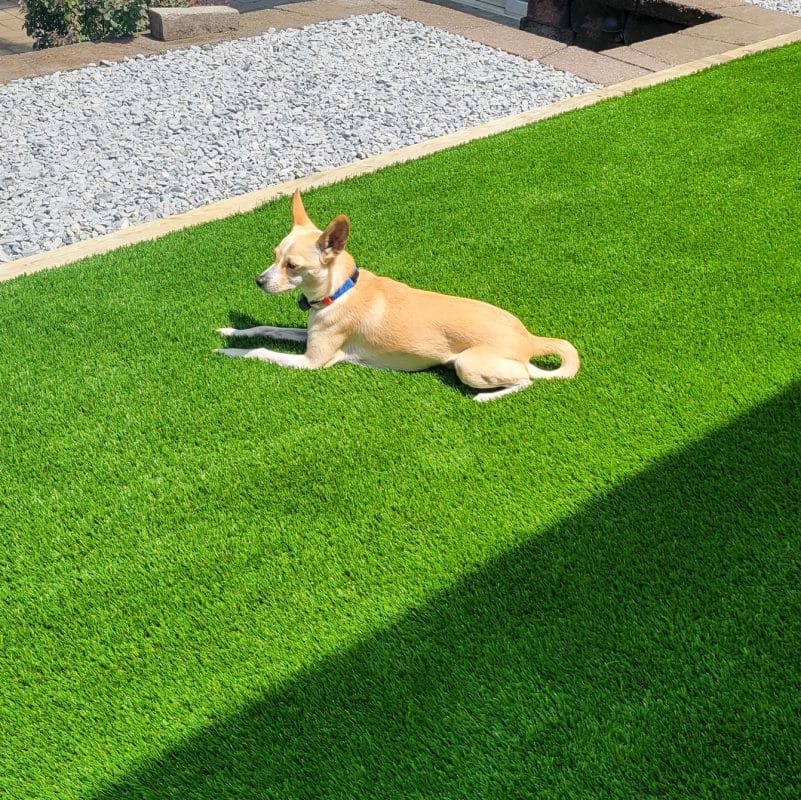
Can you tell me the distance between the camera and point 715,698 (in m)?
2.65

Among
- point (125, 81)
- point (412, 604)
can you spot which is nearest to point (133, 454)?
point (412, 604)

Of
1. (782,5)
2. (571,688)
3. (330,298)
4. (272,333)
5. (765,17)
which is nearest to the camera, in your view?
(571,688)

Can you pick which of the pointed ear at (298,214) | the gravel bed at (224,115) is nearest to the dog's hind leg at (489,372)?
the pointed ear at (298,214)

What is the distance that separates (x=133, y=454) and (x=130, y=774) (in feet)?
5.40

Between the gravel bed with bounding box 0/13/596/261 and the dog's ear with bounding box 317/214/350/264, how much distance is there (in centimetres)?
287

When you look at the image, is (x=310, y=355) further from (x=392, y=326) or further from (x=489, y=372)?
(x=489, y=372)

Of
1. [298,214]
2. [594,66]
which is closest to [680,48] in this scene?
[594,66]

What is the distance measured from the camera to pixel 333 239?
4066 mm

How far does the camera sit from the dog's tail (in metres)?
4.13

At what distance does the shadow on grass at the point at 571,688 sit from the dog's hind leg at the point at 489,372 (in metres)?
0.93

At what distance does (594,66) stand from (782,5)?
3442 millimetres

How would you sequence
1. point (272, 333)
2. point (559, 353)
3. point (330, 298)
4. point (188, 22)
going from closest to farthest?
1. point (559, 353)
2. point (330, 298)
3. point (272, 333)
4. point (188, 22)

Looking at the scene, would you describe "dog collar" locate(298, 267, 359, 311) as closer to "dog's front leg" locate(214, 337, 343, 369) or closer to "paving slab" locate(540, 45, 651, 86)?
"dog's front leg" locate(214, 337, 343, 369)

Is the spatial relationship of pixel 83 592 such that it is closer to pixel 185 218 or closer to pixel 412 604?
pixel 412 604
